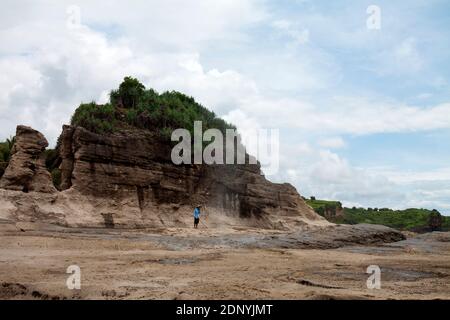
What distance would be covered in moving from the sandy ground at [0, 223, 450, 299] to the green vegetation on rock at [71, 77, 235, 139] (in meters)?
8.55

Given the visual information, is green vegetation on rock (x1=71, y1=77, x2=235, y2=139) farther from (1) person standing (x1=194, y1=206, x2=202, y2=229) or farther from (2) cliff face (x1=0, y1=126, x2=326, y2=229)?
(1) person standing (x1=194, y1=206, x2=202, y2=229)

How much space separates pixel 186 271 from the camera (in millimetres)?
8836

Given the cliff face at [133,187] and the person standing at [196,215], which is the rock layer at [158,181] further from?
the person standing at [196,215]

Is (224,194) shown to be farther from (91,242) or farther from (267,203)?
(91,242)

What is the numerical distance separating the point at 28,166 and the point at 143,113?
23.5 ft

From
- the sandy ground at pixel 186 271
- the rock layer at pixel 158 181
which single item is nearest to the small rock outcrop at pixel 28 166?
the rock layer at pixel 158 181

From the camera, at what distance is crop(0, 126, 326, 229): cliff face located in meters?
18.7

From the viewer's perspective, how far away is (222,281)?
25.3 ft

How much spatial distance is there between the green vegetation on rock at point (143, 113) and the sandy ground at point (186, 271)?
8.55 m

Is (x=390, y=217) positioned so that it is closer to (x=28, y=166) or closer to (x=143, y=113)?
(x=143, y=113)

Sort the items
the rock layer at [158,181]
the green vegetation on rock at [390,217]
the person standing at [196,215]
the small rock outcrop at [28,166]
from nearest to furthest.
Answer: the small rock outcrop at [28,166] → the rock layer at [158,181] → the person standing at [196,215] → the green vegetation on rock at [390,217]

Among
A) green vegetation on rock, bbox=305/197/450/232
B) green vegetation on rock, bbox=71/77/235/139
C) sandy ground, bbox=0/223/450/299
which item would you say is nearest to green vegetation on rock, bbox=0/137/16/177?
green vegetation on rock, bbox=71/77/235/139

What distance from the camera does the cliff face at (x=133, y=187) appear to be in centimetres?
1867

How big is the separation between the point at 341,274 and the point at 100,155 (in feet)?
46.5
